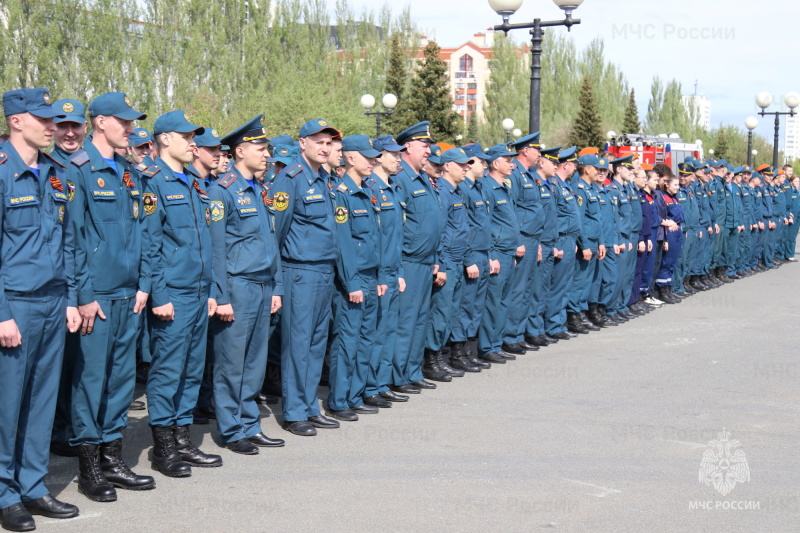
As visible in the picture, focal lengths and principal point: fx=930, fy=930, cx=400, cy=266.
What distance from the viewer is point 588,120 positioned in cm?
6575

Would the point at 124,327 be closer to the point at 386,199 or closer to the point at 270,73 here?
the point at 386,199

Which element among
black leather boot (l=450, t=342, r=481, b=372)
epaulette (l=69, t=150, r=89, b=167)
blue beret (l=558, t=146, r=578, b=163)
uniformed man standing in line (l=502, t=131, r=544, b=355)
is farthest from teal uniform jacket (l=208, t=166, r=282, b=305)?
blue beret (l=558, t=146, r=578, b=163)

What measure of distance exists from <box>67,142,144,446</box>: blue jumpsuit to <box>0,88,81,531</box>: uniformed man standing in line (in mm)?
183

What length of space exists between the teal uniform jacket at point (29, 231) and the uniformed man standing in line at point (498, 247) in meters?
5.53

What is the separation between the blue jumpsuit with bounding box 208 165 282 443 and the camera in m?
6.07

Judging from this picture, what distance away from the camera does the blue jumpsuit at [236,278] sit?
6074mm

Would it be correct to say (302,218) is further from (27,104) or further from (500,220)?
(500,220)

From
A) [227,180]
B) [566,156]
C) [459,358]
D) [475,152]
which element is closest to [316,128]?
[227,180]

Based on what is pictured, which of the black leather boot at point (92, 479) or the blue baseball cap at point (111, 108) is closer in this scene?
the black leather boot at point (92, 479)

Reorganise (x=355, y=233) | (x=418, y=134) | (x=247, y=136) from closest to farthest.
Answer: (x=247, y=136), (x=355, y=233), (x=418, y=134)

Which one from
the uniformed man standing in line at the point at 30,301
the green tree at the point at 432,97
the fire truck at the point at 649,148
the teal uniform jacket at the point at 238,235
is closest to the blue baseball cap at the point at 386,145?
the teal uniform jacket at the point at 238,235

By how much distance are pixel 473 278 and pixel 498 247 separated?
2.22ft

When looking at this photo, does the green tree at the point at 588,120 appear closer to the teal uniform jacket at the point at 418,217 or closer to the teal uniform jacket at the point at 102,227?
the teal uniform jacket at the point at 418,217

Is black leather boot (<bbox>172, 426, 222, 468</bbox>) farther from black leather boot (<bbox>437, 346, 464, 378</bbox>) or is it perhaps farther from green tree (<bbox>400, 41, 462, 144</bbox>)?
green tree (<bbox>400, 41, 462, 144</bbox>)
